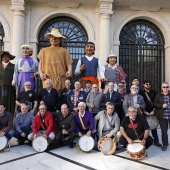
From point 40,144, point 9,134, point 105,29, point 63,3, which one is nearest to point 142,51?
point 105,29

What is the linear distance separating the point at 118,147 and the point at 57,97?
1.88 meters

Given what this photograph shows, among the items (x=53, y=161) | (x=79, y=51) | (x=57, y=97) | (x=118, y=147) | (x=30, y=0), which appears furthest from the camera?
(x=79, y=51)

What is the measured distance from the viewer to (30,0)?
9.91 m

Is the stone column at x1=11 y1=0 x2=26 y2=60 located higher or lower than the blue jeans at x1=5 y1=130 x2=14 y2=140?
higher

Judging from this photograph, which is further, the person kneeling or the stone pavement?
Result: the person kneeling

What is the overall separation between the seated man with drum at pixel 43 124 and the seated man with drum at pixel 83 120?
0.59 metres

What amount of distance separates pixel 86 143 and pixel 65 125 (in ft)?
2.23

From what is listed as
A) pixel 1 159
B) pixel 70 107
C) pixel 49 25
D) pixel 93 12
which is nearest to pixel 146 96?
pixel 70 107

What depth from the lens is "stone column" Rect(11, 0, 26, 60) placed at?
938 cm

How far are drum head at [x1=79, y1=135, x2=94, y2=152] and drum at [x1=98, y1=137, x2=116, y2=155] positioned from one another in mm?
212

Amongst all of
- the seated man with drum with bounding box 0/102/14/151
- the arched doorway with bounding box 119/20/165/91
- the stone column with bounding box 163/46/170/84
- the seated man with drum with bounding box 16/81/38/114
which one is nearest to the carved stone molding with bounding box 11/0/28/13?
the arched doorway with bounding box 119/20/165/91

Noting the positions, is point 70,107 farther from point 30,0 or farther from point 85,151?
point 30,0

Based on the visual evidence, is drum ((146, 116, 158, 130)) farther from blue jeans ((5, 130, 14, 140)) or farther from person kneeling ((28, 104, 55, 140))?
blue jeans ((5, 130, 14, 140))

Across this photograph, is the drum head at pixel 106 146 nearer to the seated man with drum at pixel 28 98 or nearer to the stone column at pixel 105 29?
the seated man with drum at pixel 28 98
